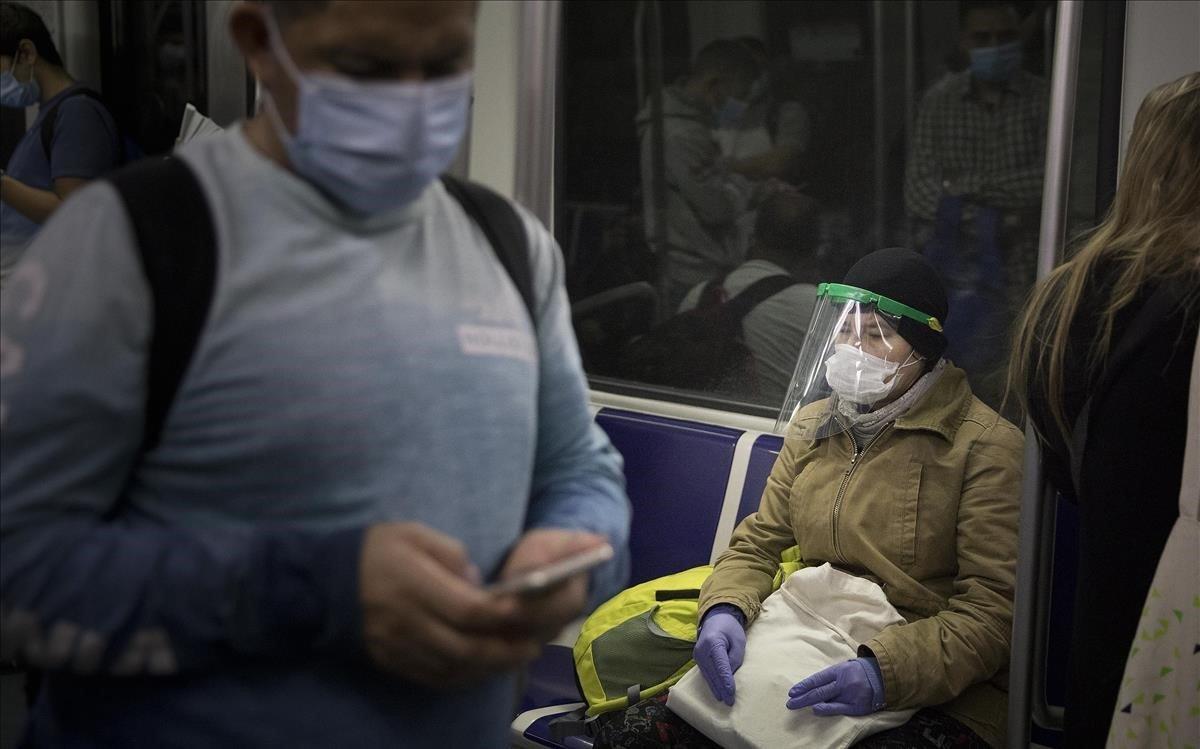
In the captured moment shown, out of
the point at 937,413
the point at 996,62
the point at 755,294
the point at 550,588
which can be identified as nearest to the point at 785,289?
the point at 755,294

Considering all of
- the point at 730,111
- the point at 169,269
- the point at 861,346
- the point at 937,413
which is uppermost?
the point at 730,111

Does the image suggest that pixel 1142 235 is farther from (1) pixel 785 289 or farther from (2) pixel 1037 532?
(1) pixel 785 289

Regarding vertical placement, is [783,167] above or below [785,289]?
above

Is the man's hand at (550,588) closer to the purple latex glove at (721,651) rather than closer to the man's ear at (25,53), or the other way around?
the purple latex glove at (721,651)

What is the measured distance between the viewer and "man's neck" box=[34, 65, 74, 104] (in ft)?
13.3

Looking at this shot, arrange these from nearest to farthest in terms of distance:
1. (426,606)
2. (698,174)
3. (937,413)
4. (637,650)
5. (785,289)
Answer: (426,606), (937,413), (637,650), (785,289), (698,174)

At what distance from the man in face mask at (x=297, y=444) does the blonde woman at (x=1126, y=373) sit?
3.79 feet

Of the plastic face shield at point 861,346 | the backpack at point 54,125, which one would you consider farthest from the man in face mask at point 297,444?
the backpack at point 54,125

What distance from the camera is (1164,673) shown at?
5.89 feet

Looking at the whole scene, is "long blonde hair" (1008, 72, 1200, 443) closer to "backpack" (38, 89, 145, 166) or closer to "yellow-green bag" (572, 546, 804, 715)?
"yellow-green bag" (572, 546, 804, 715)

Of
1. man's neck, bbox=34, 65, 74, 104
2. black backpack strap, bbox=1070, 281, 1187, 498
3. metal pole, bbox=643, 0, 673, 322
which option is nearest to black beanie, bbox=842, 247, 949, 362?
black backpack strap, bbox=1070, 281, 1187, 498

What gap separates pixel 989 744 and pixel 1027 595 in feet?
1.04

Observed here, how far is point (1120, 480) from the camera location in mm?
1870

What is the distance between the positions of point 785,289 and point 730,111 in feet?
1.94
